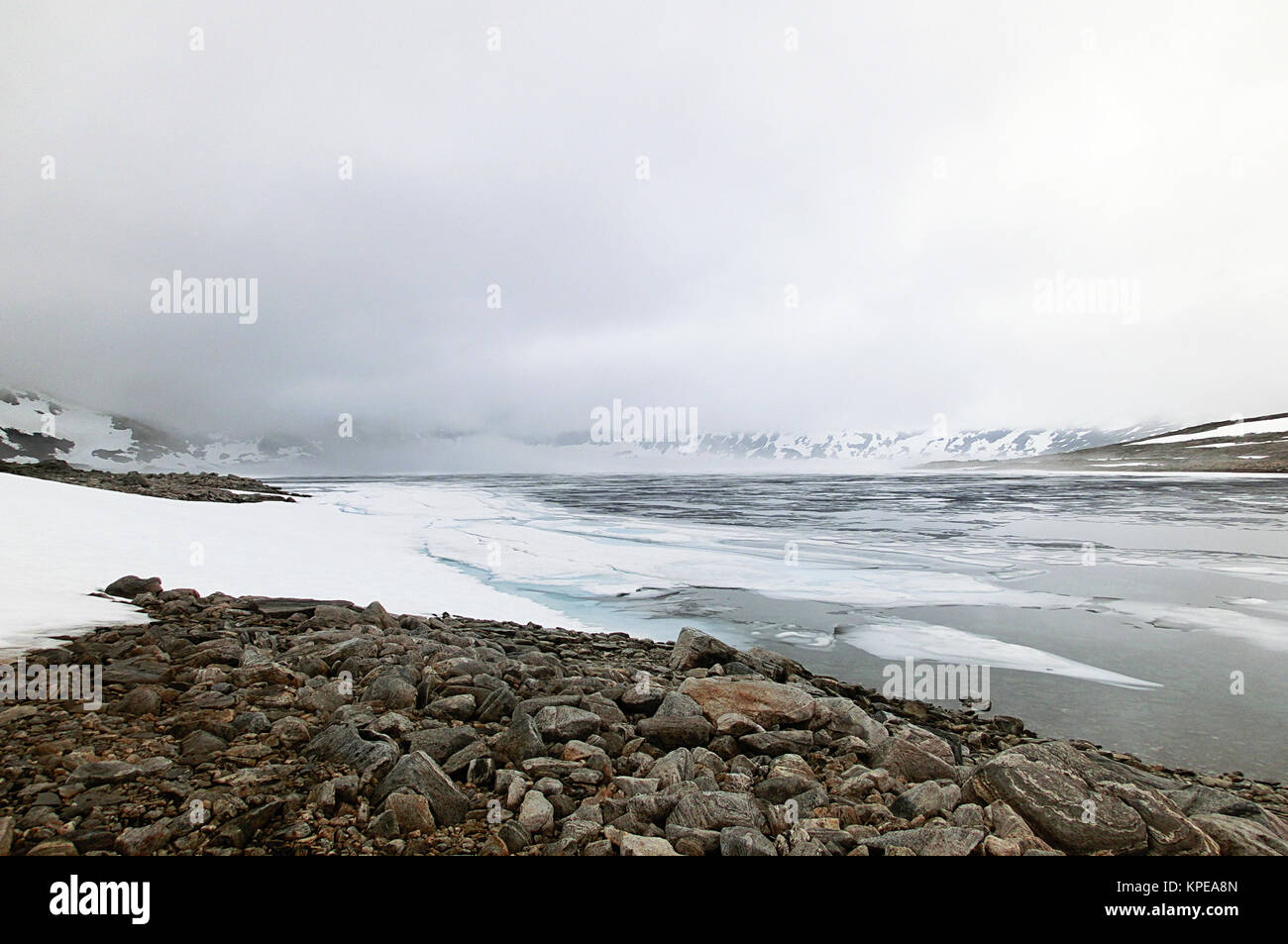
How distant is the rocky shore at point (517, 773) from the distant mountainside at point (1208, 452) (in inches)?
4822

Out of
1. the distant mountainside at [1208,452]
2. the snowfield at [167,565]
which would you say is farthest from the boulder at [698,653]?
the distant mountainside at [1208,452]

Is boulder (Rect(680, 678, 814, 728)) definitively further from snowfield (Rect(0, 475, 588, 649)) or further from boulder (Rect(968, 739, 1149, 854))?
snowfield (Rect(0, 475, 588, 649))

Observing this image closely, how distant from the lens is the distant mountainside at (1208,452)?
3981 inches

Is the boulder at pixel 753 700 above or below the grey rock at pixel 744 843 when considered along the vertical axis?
below

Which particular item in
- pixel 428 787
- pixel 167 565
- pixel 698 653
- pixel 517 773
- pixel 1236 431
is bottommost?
pixel 698 653

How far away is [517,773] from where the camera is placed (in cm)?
434

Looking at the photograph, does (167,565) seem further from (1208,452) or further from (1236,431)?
(1236,431)

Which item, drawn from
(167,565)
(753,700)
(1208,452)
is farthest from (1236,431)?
(167,565)

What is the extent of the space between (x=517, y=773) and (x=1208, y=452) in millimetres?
167197

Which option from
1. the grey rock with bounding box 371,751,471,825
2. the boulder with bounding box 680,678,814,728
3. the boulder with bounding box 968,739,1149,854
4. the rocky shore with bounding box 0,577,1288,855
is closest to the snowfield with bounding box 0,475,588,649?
the rocky shore with bounding box 0,577,1288,855

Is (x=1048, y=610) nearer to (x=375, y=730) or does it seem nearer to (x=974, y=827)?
(x=974, y=827)

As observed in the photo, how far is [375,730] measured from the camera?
15.8ft

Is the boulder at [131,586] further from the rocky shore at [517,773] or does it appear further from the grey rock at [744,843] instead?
the grey rock at [744,843]
